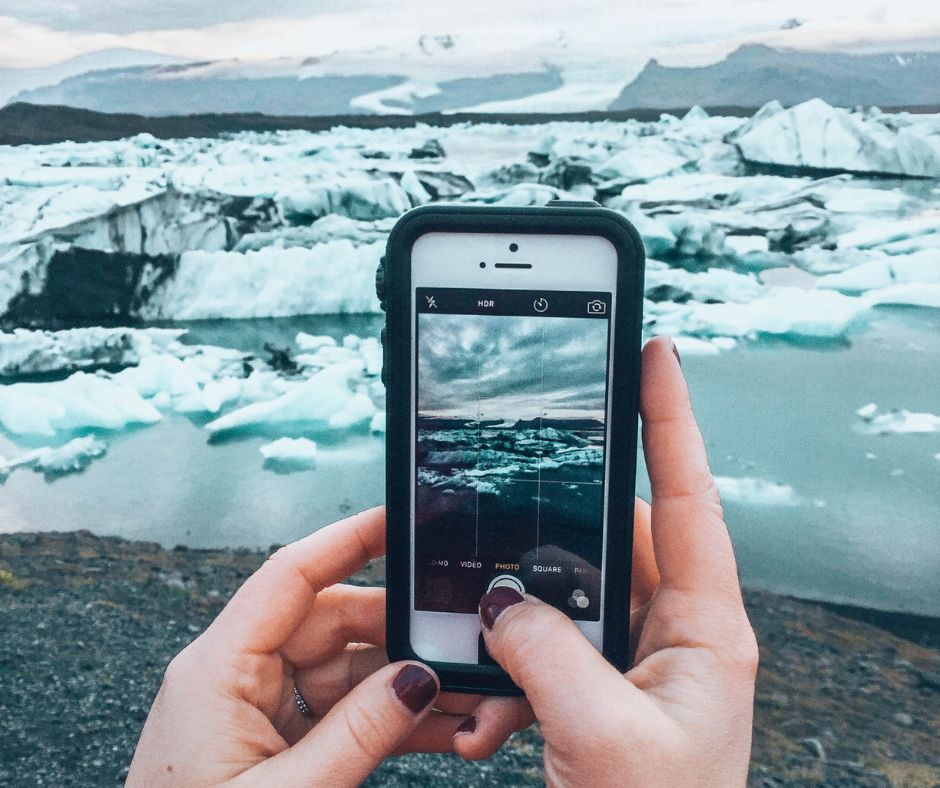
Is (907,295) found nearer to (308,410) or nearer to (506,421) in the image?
(308,410)

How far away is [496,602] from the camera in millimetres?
552

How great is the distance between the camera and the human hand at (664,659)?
0.44m

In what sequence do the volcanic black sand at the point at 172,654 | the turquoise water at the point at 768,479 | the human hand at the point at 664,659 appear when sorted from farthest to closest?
the turquoise water at the point at 768,479 → the volcanic black sand at the point at 172,654 → the human hand at the point at 664,659

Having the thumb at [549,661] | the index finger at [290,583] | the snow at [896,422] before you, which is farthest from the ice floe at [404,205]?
the thumb at [549,661]

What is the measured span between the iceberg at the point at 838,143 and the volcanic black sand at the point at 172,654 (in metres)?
1.68

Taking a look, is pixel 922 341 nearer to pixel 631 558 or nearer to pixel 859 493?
pixel 859 493

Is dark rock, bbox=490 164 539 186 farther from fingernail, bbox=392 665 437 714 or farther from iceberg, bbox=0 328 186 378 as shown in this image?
fingernail, bbox=392 665 437 714

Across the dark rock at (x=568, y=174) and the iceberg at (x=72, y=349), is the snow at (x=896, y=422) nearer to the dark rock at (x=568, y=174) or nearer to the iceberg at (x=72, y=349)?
the dark rock at (x=568, y=174)

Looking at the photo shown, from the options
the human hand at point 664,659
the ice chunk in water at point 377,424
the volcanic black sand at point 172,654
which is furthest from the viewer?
the ice chunk in water at point 377,424

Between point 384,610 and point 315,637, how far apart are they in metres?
0.06

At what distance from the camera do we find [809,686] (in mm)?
1280

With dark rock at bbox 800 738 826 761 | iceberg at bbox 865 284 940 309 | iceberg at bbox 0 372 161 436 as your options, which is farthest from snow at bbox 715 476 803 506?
iceberg at bbox 0 372 161 436

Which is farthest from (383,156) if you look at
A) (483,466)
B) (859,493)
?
(483,466)

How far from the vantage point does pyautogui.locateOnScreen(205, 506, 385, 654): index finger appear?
0.54 metres
